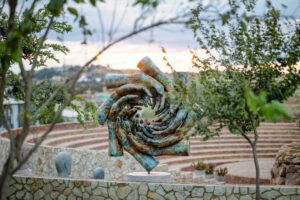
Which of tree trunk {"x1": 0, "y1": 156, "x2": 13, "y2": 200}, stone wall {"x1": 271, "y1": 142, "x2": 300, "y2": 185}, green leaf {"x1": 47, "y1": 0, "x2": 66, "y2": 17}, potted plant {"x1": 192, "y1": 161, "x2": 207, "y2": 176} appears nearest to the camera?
tree trunk {"x1": 0, "y1": 156, "x2": 13, "y2": 200}

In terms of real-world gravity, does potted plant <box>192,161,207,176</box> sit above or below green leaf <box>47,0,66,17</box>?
below

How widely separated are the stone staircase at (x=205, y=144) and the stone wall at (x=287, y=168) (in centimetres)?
509

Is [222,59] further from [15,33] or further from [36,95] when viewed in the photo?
[36,95]

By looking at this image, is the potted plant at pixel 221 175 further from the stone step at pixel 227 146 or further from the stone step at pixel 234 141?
the stone step at pixel 234 141

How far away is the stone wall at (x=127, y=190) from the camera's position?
344 inches

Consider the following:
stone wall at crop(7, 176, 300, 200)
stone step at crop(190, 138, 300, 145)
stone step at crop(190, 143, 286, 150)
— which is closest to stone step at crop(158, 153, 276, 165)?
stone step at crop(190, 143, 286, 150)

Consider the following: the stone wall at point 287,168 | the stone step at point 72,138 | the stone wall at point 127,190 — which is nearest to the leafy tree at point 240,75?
the stone wall at point 127,190

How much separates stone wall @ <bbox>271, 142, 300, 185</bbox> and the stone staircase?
5087 millimetres

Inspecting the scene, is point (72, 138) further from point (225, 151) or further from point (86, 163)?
point (86, 163)

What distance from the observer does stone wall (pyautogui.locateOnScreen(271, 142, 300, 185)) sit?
1236 centimetres

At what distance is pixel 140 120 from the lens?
11.3 metres

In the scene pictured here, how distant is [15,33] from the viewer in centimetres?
381

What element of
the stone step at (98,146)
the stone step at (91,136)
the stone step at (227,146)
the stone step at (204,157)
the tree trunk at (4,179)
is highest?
the tree trunk at (4,179)

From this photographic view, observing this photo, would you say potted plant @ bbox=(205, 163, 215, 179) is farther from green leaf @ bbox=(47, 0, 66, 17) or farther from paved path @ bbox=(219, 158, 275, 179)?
green leaf @ bbox=(47, 0, 66, 17)
